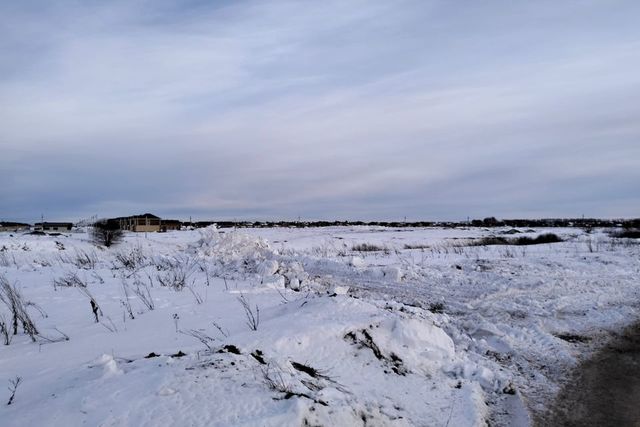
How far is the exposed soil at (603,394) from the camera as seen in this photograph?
15.1 feet

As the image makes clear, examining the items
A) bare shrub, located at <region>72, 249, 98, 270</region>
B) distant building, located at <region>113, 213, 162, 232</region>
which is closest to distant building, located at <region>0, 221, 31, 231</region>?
distant building, located at <region>113, 213, 162, 232</region>

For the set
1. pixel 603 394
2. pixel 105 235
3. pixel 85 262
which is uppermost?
pixel 105 235

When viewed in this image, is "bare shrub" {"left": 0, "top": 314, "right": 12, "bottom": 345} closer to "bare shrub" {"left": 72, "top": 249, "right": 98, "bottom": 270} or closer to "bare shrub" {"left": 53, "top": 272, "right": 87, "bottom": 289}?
"bare shrub" {"left": 53, "top": 272, "right": 87, "bottom": 289}

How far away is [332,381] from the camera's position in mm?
4355

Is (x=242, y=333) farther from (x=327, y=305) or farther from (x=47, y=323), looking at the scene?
(x=47, y=323)

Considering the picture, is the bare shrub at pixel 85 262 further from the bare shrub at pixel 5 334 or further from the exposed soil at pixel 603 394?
the exposed soil at pixel 603 394

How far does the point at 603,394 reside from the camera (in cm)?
522

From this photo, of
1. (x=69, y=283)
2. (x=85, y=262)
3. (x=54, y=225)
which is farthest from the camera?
(x=54, y=225)

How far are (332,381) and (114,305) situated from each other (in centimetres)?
449

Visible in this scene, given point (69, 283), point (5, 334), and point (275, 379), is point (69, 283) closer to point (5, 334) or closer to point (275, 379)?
point (5, 334)

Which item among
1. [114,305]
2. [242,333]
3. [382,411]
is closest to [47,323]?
[114,305]

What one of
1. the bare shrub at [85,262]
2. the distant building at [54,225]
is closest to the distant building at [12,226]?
the distant building at [54,225]

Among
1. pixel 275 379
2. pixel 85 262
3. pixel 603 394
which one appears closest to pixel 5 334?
pixel 275 379

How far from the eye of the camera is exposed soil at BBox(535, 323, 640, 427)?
460 cm
